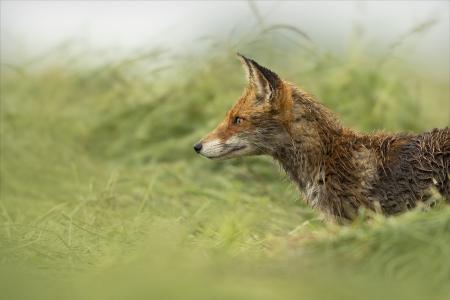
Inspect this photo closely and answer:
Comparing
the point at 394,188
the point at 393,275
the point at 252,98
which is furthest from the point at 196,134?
the point at 393,275

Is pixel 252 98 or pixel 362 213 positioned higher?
pixel 252 98

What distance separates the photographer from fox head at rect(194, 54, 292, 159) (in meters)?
7.38

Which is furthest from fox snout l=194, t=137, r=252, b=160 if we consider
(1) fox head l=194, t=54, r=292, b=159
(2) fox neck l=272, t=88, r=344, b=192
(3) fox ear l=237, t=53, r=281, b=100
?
(3) fox ear l=237, t=53, r=281, b=100

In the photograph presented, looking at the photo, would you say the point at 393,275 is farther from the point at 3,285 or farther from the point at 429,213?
the point at 3,285

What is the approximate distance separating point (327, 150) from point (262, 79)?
65cm

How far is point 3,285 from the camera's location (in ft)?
18.5

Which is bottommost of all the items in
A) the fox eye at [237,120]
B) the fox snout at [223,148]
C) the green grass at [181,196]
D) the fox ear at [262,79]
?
the green grass at [181,196]

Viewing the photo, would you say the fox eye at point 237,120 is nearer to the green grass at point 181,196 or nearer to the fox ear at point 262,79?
the fox ear at point 262,79

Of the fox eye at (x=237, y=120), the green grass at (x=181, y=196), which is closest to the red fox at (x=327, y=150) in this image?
the fox eye at (x=237, y=120)

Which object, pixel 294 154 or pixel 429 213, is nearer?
pixel 429 213

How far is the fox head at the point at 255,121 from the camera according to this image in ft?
24.2

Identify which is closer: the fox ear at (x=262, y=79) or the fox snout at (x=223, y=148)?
the fox ear at (x=262, y=79)

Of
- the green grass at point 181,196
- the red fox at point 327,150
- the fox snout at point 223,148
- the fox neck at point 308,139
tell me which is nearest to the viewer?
the green grass at point 181,196

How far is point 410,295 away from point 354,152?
1852 millimetres
